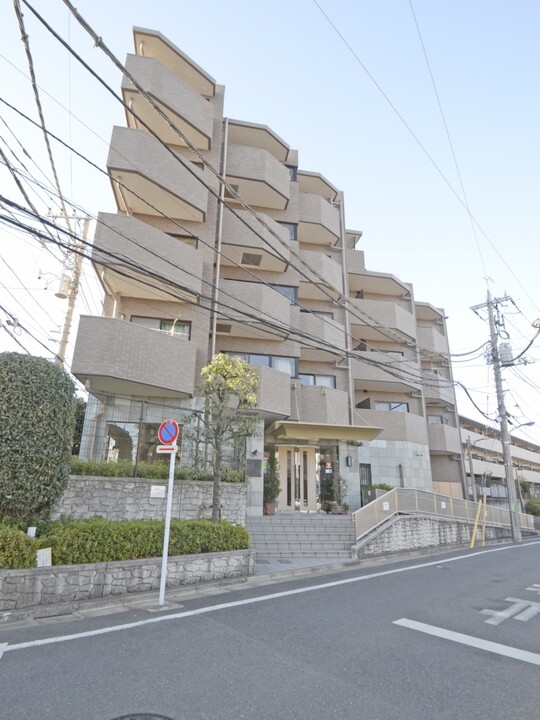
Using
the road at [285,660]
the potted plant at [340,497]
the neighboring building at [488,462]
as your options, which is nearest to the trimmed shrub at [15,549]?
the road at [285,660]

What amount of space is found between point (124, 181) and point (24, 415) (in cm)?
1118

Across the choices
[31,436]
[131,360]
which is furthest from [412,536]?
[31,436]

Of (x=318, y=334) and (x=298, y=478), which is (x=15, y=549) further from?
(x=318, y=334)

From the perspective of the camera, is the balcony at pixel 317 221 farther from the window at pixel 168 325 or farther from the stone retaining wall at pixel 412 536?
the stone retaining wall at pixel 412 536

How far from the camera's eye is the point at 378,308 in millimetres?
23500

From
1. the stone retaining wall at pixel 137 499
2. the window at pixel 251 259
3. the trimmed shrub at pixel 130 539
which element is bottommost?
the trimmed shrub at pixel 130 539

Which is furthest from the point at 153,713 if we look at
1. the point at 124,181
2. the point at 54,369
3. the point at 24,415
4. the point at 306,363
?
the point at 306,363

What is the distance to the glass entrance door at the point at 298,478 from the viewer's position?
16922 millimetres

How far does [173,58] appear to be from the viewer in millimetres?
17438

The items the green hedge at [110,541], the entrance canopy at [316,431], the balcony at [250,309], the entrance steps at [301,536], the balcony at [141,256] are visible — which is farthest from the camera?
the balcony at [250,309]

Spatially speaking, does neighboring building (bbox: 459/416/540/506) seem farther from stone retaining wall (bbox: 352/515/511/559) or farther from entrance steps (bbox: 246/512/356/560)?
entrance steps (bbox: 246/512/356/560)

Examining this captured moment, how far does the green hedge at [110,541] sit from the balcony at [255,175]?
15.6 meters

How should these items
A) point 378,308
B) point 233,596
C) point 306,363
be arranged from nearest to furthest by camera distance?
point 233,596, point 306,363, point 378,308

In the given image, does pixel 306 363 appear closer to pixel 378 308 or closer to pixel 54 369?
pixel 378 308
